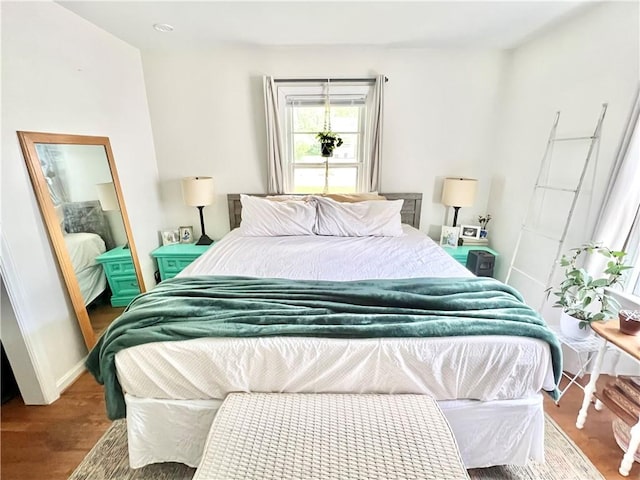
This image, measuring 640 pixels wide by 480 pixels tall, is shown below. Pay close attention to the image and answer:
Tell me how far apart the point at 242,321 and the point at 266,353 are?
0.19 m

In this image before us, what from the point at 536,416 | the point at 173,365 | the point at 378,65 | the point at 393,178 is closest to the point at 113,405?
the point at 173,365

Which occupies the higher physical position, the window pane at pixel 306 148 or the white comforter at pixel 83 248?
the window pane at pixel 306 148

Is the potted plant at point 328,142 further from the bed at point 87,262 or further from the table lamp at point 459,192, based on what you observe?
the bed at point 87,262

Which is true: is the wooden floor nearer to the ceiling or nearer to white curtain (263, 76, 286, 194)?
white curtain (263, 76, 286, 194)

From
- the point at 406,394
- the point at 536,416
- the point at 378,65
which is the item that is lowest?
the point at 536,416

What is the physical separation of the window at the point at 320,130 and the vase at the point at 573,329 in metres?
2.04

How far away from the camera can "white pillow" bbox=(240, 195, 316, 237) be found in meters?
2.75

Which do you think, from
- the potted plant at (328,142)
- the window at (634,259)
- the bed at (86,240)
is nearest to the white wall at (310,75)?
the potted plant at (328,142)

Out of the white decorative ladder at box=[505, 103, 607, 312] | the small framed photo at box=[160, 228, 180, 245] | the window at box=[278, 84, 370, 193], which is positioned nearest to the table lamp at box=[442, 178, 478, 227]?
the white decorative ladder at box=[505, 103, 607, 312]

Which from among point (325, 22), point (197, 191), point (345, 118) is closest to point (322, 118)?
point (345, 118)

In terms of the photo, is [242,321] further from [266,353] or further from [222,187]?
[222,187]

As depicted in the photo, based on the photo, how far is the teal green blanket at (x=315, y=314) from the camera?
133cm

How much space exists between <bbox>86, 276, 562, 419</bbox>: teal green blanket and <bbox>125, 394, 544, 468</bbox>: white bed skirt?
15 centimetres

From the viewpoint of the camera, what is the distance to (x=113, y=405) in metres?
1.41
